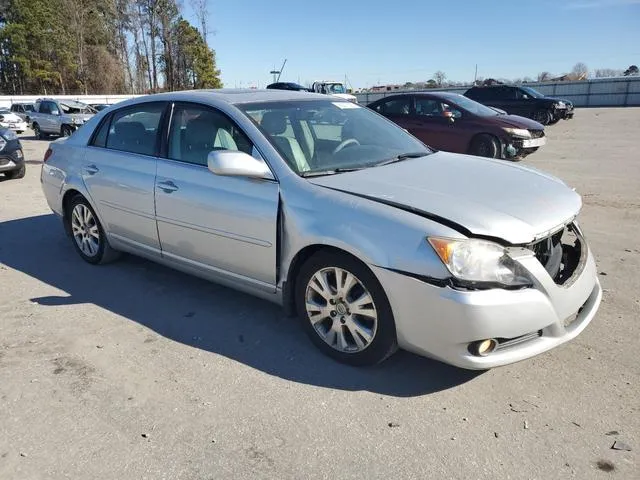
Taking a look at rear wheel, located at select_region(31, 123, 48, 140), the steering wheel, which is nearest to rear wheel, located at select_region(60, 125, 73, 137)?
rear wheel, located at select_region(31, 123, 48, 140)

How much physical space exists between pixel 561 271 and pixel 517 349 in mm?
653

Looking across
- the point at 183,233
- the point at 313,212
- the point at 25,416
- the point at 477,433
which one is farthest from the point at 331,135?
the point at 25,416

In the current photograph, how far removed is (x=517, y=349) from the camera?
2857 mm

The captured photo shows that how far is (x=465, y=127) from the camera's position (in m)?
11.4

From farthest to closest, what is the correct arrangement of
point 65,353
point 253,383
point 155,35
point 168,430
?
1. point 155,35
2. point 65,353
3. point 253,383
4. point 168,430

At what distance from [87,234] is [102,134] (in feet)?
3.26

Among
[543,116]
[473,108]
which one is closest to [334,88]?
[543,116]

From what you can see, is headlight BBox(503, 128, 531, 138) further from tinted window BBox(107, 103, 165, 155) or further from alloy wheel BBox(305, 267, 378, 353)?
alloy wheel BBox(305, 267, 378, 353)

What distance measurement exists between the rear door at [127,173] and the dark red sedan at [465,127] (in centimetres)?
804

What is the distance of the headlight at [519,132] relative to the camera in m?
11.1

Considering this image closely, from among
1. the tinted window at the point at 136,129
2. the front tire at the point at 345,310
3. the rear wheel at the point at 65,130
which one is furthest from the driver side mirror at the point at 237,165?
the rear wheel at the point at 65,130

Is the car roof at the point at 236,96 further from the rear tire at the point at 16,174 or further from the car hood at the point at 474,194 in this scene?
the rear tire at the point at 16,174

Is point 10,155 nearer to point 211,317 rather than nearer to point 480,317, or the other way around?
point 211,317

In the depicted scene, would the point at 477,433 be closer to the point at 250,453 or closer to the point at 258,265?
the point at 250,453
